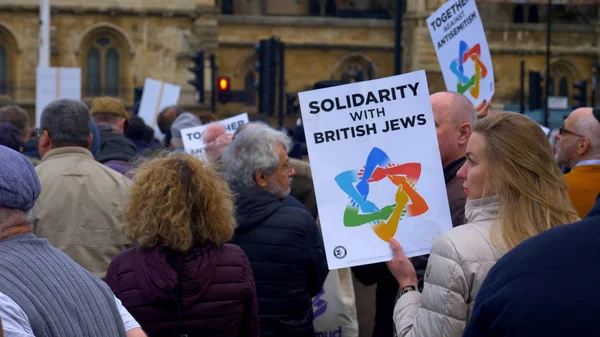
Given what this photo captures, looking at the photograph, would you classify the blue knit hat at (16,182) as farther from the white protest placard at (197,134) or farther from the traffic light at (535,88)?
the traffic light at (535,88)

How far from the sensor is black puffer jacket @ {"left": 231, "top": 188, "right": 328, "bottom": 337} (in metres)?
5.02

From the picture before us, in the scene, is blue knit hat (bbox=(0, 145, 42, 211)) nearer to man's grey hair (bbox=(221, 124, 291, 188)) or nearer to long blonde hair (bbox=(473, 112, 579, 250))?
long blonde hair (bbox=(473, 112, 579, 250))

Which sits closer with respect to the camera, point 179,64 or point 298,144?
point 298,144

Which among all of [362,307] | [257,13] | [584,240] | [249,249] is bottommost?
[362,307]

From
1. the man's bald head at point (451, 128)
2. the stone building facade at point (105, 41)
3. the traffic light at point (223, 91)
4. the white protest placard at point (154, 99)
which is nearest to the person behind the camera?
the man's bald head at point (451, 128)

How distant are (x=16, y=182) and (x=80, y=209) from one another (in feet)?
8.13

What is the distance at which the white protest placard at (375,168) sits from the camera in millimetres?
4117

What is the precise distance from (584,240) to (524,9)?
47938mm

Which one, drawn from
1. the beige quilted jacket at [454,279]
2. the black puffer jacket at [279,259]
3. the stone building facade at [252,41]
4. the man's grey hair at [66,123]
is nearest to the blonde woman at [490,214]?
the beige quilted jacket at [454,279]

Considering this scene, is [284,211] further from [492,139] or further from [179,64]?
[179,64]

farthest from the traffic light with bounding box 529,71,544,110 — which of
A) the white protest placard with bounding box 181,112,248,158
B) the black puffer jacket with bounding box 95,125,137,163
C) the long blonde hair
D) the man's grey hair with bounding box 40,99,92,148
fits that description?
the long blonde hair

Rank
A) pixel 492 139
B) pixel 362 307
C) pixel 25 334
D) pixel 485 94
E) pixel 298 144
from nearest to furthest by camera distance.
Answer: pixel 25 334
pixel 492 139
pixel 362 307
pixel 485 94
pixel 298 144

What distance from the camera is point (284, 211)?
5.09 meters

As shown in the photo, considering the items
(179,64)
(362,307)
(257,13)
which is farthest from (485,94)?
(257,13)
